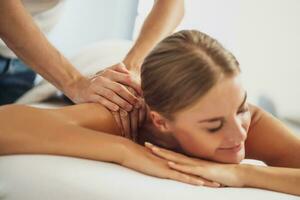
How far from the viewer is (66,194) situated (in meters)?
0.77

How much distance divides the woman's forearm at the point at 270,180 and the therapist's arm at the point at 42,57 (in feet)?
1.13

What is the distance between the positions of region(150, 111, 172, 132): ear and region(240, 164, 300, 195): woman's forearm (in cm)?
17

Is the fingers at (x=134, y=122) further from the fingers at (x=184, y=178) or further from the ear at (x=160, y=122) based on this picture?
the fingers at (x=184, y=178)

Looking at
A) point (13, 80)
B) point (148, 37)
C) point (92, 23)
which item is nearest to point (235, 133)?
point (148, 37)

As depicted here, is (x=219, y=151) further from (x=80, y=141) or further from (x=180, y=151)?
(x=80, y=141)

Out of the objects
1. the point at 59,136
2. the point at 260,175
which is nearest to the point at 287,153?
the point at 260,175

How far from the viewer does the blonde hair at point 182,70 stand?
88 centimetres

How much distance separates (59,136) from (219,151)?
0.29 metres

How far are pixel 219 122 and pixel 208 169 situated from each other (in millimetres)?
84

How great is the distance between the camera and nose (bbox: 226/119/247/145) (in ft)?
2.90

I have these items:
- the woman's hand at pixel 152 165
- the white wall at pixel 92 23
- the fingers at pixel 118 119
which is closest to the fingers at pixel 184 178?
the woman's hand at pixel 152 165

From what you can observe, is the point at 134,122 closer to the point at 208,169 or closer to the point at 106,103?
the point at 106,103

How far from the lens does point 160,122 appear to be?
981mm

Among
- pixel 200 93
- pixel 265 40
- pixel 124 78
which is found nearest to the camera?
pixel 200 93
